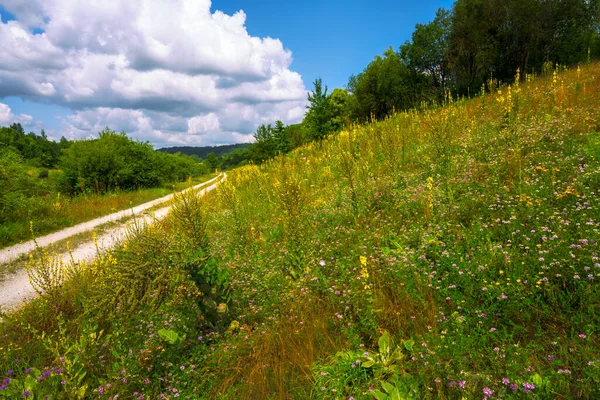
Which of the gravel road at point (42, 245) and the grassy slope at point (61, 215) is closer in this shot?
the gravel road at point (42, 245)

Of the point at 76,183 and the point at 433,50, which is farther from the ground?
the point at 433,50

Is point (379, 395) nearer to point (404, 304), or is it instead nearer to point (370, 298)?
point (370, 298)

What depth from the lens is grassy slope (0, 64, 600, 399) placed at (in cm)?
237

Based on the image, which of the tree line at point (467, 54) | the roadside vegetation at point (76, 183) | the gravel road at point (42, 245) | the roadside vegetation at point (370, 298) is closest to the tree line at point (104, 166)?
the roadside vegetation at point (76, 183)

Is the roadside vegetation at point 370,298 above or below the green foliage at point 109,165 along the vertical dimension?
below

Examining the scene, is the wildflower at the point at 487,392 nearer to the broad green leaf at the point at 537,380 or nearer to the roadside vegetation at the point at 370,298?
the roadside vegetation at the point at 370,298

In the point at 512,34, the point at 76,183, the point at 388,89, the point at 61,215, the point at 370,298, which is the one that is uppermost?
the point at 512,34

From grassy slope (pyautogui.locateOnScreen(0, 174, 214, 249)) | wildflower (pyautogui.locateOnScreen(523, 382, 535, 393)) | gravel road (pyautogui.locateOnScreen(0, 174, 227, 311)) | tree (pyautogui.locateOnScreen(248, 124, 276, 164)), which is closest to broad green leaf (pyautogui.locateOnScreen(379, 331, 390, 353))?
wildflower (pyautogui.locateOnScreen(523, 382, 535, 393))

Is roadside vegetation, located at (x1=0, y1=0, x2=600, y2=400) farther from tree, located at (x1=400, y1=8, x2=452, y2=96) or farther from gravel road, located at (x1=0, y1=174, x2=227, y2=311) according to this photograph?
tree, located at (x1=400, y1=8, x2=452, y2=96)

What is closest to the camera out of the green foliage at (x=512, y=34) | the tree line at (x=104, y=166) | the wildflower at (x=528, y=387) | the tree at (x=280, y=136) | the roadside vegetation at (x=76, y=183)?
the wildflower at (x=528, y=387)

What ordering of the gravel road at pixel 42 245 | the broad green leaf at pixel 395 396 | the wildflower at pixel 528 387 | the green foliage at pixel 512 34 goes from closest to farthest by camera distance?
the wildflower at pixel 528 387 → the broad green leaf at pixel 395 396 → the gravel road at pixel 42 245 → the green foliage at pixel 512 34

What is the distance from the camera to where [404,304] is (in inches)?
125

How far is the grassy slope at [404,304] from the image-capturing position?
7.77 feet

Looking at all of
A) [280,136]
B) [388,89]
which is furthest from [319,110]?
[388,89]
